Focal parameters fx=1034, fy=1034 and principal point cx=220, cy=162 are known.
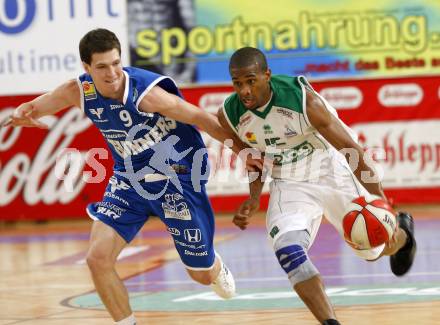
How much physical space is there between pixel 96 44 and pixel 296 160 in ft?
5.49

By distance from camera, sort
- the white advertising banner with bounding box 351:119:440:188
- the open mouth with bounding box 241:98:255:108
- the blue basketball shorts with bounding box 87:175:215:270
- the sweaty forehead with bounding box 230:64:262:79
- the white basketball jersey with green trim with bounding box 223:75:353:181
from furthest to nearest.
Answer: the white advertising banner with bounding box 351:119:440:188
the blue basketball shorts with bounding box 87:175:215:270
the white basketball jersey with green trim with bounding box 223:75:353:181
the open mouth with bounding box 241:98:255:108
the sweaty forehead with bounding box 230:64:262:79

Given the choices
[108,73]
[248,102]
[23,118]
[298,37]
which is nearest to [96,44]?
[108,73]

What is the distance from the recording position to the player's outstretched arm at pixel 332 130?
7.02 metres

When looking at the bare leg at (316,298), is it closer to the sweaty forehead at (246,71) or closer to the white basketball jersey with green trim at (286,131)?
the white basketball jersey with green trim at (286,131)

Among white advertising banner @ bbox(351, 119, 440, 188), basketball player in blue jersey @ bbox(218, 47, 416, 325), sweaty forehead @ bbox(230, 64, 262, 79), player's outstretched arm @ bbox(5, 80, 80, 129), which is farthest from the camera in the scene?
white advertising banner @ bbox(351, 119, 440, 188)

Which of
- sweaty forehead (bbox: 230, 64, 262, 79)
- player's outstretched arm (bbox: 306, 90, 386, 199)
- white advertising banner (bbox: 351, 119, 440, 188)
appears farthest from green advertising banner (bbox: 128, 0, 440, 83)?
sweaty forehead (bbox: 230, 64, 262, 79)

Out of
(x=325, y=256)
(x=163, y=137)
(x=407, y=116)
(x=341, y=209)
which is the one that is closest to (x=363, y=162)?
(x=341, y=209)

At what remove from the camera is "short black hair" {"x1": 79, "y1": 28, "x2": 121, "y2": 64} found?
7.12 m

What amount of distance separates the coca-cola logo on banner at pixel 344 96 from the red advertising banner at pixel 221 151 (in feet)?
0.05

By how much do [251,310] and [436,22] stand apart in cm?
920

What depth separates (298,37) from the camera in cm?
1675

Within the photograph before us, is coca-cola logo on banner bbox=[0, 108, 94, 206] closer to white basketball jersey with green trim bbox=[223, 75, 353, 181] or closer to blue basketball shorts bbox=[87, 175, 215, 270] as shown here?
blue basketball shorts bbox=[87, 175, 215, 270]

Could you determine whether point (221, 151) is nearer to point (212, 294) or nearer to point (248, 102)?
point (212, 294)

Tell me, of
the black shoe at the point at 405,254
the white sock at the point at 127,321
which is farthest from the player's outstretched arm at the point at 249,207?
the black shoe at the point at 405,254
